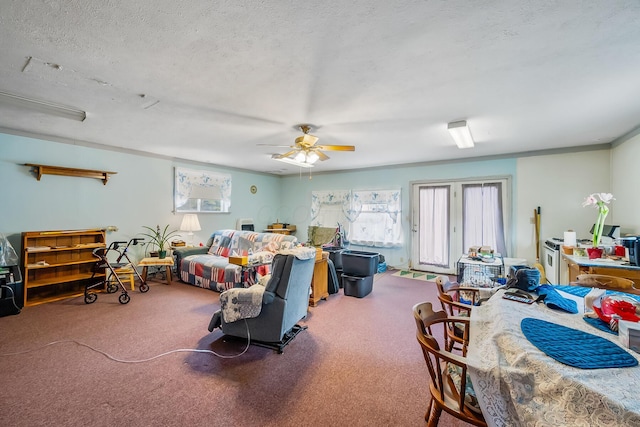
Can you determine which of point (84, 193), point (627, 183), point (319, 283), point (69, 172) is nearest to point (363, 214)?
point (319, 283)

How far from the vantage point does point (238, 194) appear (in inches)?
259

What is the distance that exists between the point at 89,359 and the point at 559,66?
4.43 metres

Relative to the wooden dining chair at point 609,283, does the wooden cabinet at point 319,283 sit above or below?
below

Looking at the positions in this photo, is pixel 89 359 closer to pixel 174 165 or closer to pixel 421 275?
pixel 174 165

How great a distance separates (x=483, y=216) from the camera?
5.05 metres

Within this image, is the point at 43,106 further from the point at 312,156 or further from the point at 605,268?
the point at 605,268

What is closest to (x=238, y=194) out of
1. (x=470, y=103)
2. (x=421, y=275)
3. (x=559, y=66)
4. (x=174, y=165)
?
(x=174, y=165)

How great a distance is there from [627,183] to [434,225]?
2.72m

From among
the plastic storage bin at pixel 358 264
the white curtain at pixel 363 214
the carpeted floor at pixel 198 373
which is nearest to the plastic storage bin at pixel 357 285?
the plastic storage bin at pixel 358 264

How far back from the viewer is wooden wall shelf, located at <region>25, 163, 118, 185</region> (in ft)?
12.3

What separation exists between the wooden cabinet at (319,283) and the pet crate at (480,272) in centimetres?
181

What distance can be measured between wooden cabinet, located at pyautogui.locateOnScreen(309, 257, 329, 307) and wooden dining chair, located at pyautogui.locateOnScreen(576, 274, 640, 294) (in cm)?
263

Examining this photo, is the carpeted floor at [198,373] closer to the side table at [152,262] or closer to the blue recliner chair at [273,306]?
the blue recliner chair at [273,306]

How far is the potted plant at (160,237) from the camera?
190 inches
